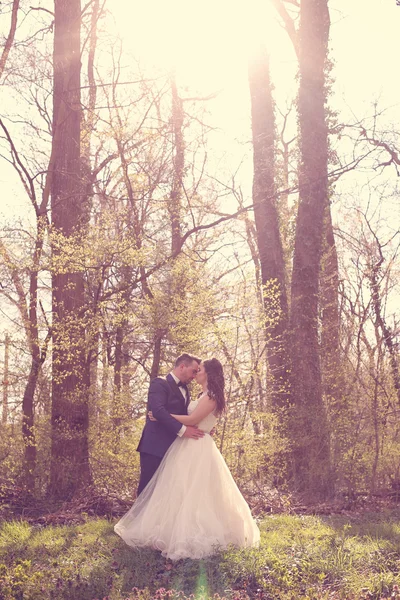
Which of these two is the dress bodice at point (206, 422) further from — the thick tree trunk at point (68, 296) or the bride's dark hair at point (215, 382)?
the thick tree trunk at point (68, 296)

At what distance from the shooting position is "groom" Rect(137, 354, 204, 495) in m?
7.15

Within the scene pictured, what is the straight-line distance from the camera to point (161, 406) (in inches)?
278

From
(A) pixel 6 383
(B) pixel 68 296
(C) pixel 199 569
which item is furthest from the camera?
(B) pixel 68 296

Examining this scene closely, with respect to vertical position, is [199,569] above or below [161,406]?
below

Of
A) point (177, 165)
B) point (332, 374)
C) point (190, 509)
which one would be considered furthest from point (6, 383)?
point (177, 165)

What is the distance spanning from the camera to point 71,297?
35.3 feet

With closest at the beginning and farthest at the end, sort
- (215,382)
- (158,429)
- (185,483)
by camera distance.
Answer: (185,483), (215,382), (158,429)

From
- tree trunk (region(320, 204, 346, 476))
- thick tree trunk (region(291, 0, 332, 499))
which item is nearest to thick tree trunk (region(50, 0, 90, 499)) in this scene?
thick tree trunk (region(291, 0, 332, 499))

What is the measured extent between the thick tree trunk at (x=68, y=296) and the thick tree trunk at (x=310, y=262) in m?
3.50

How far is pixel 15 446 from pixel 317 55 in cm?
913

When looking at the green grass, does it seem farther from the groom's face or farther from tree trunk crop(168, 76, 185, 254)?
tree trunk crop(168, 76, 185, 254)

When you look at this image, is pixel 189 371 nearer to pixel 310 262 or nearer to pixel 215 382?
pixel 215 382

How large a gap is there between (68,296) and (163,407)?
421 cm

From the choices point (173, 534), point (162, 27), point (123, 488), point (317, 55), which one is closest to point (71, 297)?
point (123, 488)
